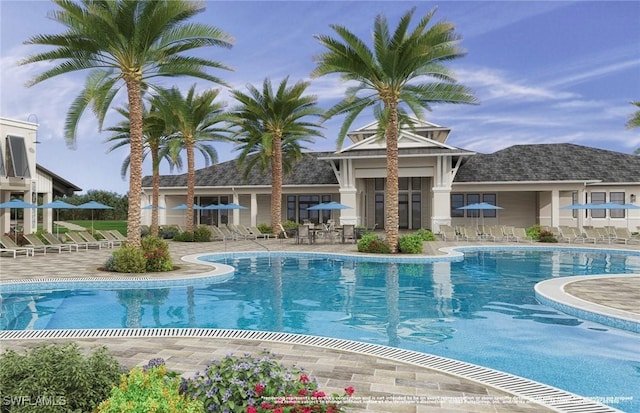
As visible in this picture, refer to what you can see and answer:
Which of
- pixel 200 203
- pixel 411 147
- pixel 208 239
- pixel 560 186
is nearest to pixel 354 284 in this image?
pixel 208 239

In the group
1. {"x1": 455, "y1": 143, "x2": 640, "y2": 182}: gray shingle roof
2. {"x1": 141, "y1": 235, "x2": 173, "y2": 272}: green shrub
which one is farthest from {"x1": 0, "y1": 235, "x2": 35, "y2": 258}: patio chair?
{"x1": 455, "y1": 143, "x2": 640, "y2": 182}: gray shingle roof

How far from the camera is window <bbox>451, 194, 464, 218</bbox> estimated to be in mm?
32406

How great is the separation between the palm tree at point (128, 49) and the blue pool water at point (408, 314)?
4.81 m

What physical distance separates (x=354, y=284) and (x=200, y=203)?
27.0m

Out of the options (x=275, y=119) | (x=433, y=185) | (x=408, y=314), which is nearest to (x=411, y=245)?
(x=408, y=314)

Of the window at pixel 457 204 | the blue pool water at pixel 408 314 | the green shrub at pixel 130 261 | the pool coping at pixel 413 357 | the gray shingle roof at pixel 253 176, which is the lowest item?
the blue pool water at pixel 408 314

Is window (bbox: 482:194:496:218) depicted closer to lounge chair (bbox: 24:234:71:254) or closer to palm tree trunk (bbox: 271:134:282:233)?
palm tree trunk (bbox: 271:134:282:233)

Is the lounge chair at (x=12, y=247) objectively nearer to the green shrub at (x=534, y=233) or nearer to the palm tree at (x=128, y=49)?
the palm tree at (x=128, y=49)

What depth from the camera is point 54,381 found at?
3.58 m

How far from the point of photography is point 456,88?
18719 mm

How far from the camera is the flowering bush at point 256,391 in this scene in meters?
3.22

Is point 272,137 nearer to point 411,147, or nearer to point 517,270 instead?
point 411,147

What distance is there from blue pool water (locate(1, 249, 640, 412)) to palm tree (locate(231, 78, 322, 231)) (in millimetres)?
12698

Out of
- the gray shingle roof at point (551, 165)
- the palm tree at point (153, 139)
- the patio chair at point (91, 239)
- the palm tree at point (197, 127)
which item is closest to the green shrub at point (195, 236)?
the palm tree at point (197, 127)
